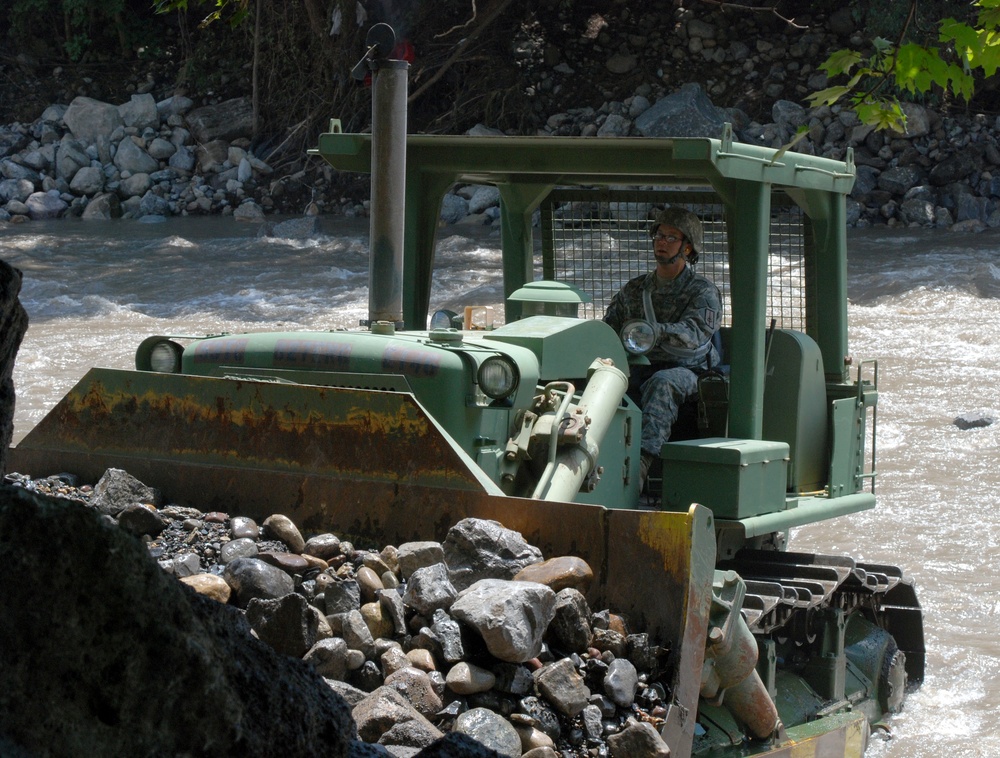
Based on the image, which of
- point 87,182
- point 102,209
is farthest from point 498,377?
point 87,182

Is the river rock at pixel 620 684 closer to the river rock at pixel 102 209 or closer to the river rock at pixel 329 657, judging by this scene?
the river rock at pixel 329 657

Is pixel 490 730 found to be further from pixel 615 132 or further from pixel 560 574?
pixel 615 132

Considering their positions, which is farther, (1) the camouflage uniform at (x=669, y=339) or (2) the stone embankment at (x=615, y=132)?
(2) the stone embankment at (x=615, y=132)

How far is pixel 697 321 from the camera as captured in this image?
6.18 meters

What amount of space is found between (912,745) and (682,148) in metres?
3.09

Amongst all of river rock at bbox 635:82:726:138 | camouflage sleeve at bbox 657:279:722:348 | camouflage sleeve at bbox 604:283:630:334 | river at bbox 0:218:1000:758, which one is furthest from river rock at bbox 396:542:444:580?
river rock at bbox 635:82:726:138

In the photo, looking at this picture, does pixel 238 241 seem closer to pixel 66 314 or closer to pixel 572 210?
pixel 66 314

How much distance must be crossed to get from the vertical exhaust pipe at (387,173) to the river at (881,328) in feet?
9.64

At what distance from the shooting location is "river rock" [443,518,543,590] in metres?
4.20

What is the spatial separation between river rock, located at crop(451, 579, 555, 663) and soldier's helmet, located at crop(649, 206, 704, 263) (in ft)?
9.13

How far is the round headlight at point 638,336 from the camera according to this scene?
5.90 m

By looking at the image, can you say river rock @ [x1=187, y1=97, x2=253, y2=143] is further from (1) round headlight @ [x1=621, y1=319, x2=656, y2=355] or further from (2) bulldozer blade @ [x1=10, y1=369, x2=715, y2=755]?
(2) bulldozer blade @ [x1=10, y1=369, x2=715, y2=755]

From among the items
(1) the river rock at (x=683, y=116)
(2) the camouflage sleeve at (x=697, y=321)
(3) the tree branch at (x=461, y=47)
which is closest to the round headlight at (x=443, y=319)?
(2) the camouflage sleeve at (x=697, y=321)

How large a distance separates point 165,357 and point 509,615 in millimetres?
2238
